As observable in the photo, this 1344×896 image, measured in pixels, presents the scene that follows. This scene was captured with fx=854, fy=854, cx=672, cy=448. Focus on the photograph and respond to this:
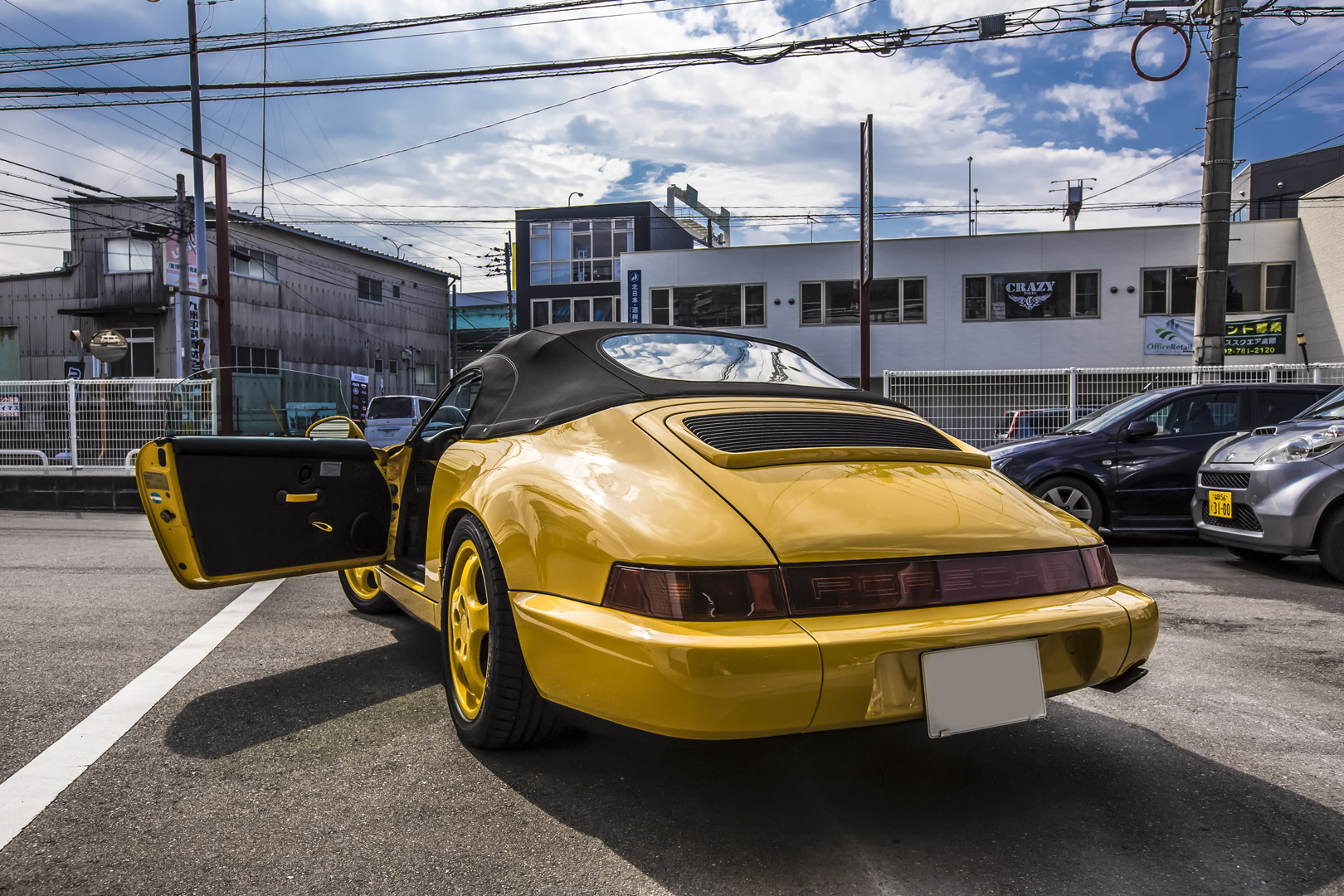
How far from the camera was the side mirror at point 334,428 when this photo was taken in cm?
409

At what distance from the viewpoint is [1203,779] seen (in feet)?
7.75

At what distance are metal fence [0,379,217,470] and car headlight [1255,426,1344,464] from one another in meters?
10.8

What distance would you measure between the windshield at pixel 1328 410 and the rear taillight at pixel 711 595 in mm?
5084

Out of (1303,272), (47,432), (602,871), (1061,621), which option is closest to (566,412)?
(602,871)

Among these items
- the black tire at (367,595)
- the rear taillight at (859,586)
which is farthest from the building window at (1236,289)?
the rear taillight at (859,586)

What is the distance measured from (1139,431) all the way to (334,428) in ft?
19.2

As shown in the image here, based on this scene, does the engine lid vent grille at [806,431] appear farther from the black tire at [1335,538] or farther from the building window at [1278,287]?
the building window at [1278,287]

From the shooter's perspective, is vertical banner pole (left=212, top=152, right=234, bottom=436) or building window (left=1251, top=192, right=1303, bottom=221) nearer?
vertical banner pole (left=212, top=152, right=234, bottom=436)

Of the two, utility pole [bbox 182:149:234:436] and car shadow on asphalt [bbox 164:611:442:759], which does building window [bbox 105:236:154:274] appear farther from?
car shadow on asphalt [bbox 164:611:442:759]

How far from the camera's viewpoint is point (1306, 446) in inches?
203

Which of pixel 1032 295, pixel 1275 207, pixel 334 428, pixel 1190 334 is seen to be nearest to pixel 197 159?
pixel 334 428

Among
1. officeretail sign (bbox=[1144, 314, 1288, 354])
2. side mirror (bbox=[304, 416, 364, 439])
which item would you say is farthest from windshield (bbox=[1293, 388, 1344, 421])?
officeretail sign (bbox=[1144, 314, 1288, 354])

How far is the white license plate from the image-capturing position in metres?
1.92

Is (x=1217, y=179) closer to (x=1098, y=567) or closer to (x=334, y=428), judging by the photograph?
(x=1098, y=567)
